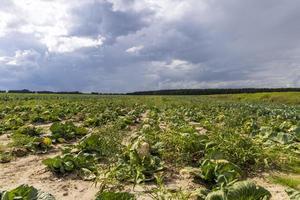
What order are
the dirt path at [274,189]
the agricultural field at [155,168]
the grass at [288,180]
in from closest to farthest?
the agricultural field at [155,168] < the dirt path at [274,189] < the grass at [288,180]

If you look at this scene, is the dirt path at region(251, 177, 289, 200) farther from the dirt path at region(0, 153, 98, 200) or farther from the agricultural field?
the dirt path at region(0, 153, 98, 200)

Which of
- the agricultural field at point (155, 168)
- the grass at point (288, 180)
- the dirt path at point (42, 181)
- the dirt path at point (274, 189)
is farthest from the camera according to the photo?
the grass at point (288, 180)

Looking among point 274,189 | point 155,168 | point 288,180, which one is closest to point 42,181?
point 155,168

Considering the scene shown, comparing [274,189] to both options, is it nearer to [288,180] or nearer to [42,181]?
[288,180]

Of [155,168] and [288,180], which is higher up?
[155,168]

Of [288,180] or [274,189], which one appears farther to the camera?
[288,180]

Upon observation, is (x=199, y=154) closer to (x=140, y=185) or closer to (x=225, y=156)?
(x=225, y=156)

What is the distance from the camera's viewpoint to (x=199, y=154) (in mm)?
7258

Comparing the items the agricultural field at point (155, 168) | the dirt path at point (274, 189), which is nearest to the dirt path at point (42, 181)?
the agricultural field at point (155, 168)

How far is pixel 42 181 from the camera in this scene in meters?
6.14

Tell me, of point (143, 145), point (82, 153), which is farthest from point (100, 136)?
point (143, 145)

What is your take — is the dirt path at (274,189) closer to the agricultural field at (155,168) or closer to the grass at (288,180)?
the agricultural field at (155,168)

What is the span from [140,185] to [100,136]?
2.29 m

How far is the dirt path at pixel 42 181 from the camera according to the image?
5.50m
